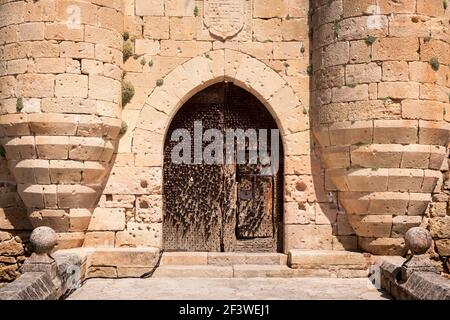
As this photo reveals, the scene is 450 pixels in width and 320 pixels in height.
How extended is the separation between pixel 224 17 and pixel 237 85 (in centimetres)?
101

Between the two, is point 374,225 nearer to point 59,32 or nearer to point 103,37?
point 103,37

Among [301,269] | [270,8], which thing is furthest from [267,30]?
[301,269]

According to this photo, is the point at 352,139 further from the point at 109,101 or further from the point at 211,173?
the point at 109,101

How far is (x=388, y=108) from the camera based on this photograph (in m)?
7.29

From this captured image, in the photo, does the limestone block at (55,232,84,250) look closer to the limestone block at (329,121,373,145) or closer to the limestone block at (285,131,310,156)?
the limestone block at (285,131,310,156)

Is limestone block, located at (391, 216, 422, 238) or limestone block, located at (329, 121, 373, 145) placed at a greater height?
limestone block, located at (329, 121, 373, 145)

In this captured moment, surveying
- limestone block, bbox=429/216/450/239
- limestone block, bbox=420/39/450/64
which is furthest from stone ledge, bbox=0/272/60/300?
limestone block, bbox=420/39/450/64

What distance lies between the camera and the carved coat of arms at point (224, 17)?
8.10 meters

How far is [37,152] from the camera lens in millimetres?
7359

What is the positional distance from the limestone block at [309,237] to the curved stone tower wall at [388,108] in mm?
510

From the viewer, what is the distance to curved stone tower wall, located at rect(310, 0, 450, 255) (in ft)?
23.9

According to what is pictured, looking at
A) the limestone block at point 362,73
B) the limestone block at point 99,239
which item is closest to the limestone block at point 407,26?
the limestone block at point 362,73

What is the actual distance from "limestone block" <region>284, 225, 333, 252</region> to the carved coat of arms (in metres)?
2.98

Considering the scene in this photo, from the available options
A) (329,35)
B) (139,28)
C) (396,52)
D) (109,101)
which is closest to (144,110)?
(109,101)
